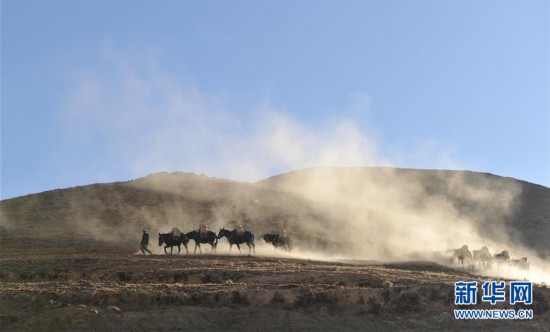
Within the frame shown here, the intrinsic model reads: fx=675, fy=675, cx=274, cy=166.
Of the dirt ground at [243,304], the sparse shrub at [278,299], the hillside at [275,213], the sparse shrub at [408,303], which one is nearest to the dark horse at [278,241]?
the hillside at [275,213]

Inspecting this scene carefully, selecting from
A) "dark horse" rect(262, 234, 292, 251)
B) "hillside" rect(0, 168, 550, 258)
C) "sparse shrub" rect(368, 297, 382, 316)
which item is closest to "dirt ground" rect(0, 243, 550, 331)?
"sparse shrub" rect(368, 297, 382, 316)

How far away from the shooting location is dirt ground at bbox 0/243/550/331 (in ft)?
83.4

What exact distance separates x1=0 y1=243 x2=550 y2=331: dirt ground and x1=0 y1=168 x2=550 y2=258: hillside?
24.6 m

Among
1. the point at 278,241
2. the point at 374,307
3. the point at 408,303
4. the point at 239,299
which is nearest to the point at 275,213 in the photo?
the point at 278,241

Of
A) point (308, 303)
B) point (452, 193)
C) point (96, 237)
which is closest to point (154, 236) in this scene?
point (96, 237)

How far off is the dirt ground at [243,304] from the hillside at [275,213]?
24601 mm

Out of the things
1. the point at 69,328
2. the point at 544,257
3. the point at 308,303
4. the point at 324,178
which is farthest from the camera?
the point at 324,178

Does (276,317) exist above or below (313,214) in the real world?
below

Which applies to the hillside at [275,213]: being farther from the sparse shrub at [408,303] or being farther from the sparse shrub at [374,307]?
the sparse shrub at [408,303]

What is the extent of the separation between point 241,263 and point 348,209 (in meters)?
42.7

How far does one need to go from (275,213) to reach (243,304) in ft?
150

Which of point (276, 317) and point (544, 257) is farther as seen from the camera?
point (544, 257)

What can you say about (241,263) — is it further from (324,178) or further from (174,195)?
(324,178)

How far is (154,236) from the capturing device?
2446 inches
